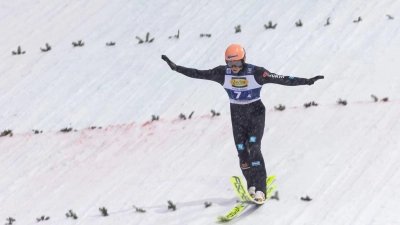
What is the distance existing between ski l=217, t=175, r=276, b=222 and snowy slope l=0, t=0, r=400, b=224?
0.14m

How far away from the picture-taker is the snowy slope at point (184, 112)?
10195 mm

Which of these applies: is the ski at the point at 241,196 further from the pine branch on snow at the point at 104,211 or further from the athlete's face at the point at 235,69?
the pine branch on snow at the point at 104,211

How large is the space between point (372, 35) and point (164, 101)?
15.1ft

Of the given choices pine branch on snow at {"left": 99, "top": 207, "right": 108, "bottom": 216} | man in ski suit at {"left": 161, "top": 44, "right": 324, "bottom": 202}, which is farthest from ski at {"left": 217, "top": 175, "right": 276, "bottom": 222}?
pine branch on snow at {"left": 99, "top": 207, "right": 108, "bottom": 216}

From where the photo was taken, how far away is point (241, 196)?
9859 mm

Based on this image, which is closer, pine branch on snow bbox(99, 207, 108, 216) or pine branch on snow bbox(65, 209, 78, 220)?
pine branch on snow bbox(99, 207, 108, 216)

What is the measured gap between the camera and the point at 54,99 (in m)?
15.4

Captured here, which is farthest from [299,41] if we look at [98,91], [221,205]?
[221,205]

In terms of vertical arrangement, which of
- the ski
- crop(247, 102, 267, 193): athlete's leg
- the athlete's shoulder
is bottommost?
the ski

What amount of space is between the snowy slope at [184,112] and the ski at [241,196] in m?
0.14

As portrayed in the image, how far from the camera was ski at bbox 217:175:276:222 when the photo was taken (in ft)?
30.9

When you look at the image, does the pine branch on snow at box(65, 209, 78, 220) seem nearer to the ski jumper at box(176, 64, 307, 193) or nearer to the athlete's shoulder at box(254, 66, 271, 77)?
the ski jumper at box(176, 64, 307, 193)

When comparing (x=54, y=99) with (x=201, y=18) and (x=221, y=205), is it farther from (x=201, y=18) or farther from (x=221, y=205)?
(x=221, y=205)

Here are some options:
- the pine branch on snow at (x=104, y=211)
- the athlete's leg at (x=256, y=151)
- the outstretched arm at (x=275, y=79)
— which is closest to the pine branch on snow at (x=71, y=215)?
the pine branch on snow at (x=104, y=211)
